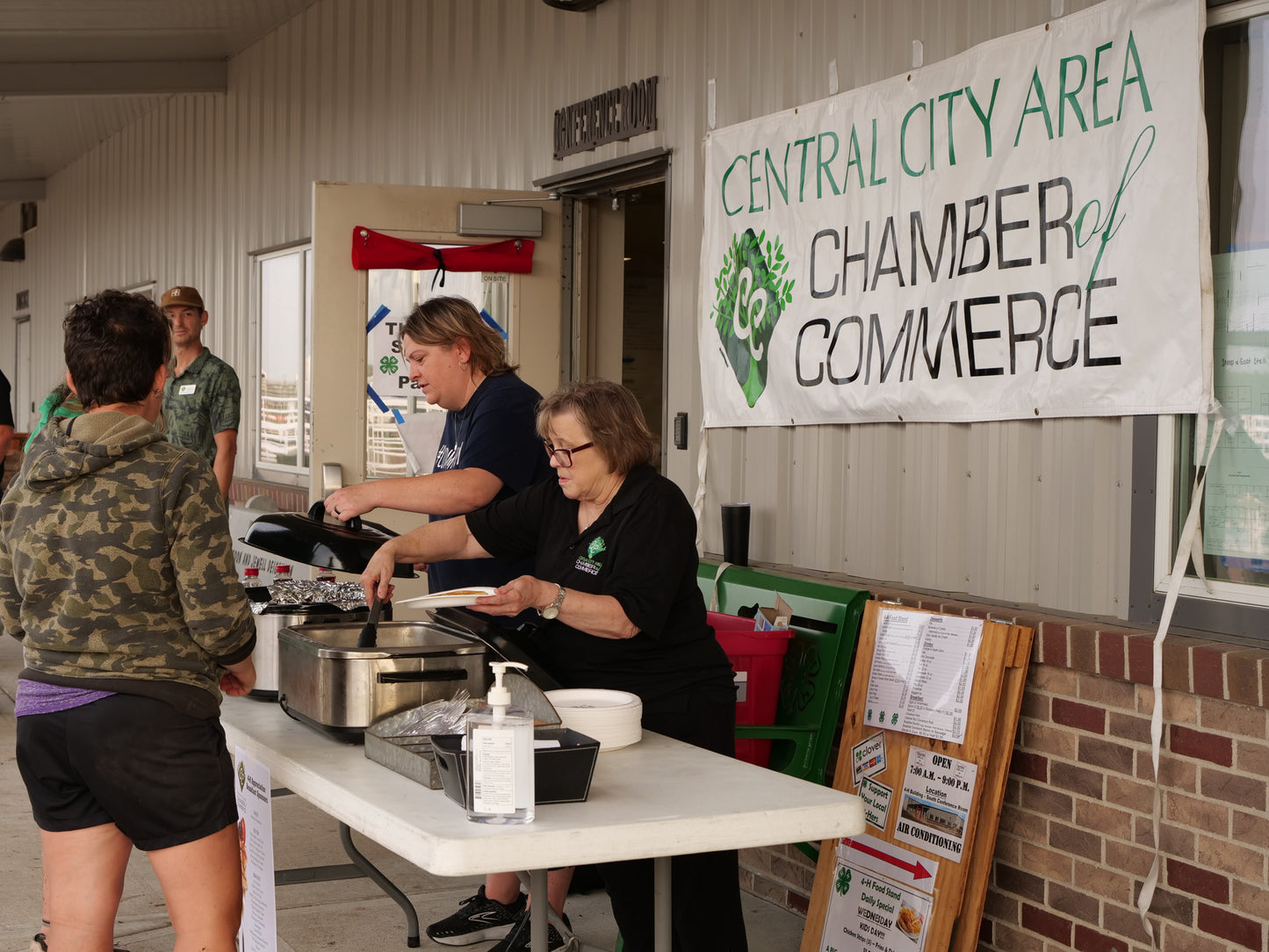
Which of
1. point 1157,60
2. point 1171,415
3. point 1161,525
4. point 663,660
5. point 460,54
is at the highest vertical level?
point 460,54

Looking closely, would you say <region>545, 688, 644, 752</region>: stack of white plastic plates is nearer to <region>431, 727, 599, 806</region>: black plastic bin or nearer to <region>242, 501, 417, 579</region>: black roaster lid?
<region>431, 727, 599, 806</region>: black plastic bin

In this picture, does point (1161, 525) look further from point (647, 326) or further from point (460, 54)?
point (647, 326)

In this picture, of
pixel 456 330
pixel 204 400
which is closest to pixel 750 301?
pixel 456 330

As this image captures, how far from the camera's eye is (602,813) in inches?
88.2

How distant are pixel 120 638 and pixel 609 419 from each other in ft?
3.79

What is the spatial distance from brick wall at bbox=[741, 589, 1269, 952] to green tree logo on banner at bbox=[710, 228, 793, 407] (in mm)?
1121

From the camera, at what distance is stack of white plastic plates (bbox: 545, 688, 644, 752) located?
8.72ft

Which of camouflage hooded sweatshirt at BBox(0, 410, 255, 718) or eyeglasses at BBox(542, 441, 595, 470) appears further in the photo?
eyeglasses at BBox(542, 441, 595, 470)

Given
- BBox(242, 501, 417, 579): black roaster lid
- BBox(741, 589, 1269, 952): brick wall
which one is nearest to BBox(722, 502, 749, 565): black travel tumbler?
BBox(741, 589, 1269, 952): brick wall

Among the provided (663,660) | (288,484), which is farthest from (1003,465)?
(288,484)

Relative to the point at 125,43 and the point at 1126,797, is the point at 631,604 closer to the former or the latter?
the point at 1126,797

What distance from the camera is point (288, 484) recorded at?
870 centimetres

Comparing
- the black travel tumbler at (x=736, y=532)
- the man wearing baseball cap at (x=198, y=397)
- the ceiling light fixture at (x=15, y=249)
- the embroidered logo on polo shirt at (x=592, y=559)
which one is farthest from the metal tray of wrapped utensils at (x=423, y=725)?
the ceiling light fixture at (x=15, y=249)

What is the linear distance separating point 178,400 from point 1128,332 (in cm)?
440
